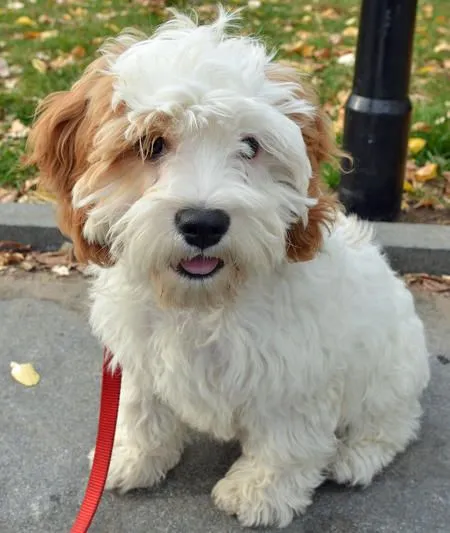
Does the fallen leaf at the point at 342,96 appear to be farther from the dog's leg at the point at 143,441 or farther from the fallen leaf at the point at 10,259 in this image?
the dog's leg at the point at 143,441

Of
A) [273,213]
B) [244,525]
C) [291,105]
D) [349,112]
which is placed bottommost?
[244,525]

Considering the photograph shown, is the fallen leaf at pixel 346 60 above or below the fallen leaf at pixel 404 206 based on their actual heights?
above

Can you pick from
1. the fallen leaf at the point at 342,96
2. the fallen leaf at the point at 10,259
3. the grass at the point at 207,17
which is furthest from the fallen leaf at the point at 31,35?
the fallen leaf at the point at 10,259

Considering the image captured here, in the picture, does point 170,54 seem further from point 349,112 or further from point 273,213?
point 349,112

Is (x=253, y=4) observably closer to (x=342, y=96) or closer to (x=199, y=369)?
(x=342, y=96)

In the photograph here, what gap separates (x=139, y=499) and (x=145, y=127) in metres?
1.50

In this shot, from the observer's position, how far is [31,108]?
5.68m

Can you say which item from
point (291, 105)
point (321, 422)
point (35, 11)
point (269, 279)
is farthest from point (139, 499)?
point (35, 11)

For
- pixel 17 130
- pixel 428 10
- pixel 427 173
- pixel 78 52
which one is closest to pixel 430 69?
pixel 427 173

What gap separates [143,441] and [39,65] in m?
4.50

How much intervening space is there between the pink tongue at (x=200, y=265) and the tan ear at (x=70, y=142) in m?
0.30

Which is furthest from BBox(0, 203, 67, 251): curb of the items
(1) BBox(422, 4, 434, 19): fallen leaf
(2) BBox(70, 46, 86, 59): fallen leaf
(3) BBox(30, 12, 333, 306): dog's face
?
(1) BBox(422, 4, 434, 19): fallen leaf

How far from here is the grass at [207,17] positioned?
5.27m

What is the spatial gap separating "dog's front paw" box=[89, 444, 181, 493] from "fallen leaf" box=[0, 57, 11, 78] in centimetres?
452
